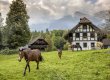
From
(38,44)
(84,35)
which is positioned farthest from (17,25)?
(84,35)

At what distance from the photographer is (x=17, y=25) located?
87.4m

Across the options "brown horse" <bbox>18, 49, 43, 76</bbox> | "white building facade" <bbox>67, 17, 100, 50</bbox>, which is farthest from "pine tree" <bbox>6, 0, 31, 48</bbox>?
"brown horse" <bbox>18, 49, 43, 76</bbox>

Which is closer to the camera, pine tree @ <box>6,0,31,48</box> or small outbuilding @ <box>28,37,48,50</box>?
pine tree @ <box>6,0,31,48</box>

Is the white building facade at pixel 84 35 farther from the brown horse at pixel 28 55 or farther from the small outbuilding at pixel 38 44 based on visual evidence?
the brown horse at pixel 28 55

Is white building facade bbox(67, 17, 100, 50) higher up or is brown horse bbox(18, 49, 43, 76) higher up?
white building facade bbox(67, 17, 100, 50)

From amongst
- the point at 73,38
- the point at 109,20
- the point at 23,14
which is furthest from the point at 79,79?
the point at 23,14

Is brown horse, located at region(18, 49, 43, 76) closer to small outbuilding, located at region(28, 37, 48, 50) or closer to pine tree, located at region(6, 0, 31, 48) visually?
pine tree, located at region(6, 0, 31, 48)

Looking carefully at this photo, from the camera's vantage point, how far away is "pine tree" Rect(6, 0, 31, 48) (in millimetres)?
86250

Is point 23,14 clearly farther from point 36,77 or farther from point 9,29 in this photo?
point 36,77

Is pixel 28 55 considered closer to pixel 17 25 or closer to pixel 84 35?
pixel 17 25

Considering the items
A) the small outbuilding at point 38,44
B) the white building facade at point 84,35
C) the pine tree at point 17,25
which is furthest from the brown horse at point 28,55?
the small outbuilding at point 38,44

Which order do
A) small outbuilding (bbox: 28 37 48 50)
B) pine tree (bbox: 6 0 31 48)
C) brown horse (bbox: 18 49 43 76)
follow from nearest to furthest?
brown horse (bbox: 18 49 43 76), pine tree (bbox: 6 0 31 48), small outbuilding (bbox: 28 37 48 50)

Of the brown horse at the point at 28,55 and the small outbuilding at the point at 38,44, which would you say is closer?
the brown horse at the point at 28,55

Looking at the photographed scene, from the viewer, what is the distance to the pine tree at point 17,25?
8625 cm
